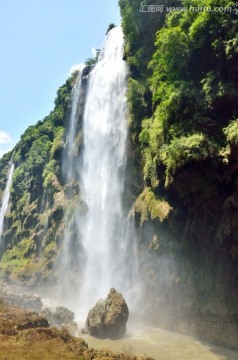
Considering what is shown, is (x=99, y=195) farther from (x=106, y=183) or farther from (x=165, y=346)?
(x=165, y=346)

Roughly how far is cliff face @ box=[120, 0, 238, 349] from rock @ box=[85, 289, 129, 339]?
3.52 meters

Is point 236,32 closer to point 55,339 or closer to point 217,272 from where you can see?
point 217,272


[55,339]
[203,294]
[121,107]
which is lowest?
[55,339]

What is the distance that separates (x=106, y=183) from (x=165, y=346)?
697 inches

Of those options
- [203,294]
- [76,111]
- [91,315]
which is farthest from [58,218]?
[203,294]

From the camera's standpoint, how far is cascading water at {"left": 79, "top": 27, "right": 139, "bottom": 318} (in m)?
29.8

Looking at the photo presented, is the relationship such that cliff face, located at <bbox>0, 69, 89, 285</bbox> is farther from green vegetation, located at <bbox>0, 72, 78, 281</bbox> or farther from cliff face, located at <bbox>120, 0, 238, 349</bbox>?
cliff face, located at <bbox>120, 0, 238, 349</bbox>

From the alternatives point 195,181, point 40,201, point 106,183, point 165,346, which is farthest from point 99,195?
point 40,201

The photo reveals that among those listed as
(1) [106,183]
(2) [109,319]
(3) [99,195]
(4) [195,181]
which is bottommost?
(2) [109,319]

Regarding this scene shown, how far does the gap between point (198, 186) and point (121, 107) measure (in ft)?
60.4

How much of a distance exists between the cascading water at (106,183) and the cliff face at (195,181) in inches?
168

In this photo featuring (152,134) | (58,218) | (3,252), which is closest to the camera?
(152,134)

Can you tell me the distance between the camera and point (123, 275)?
28547mm

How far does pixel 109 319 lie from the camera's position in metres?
20.5
